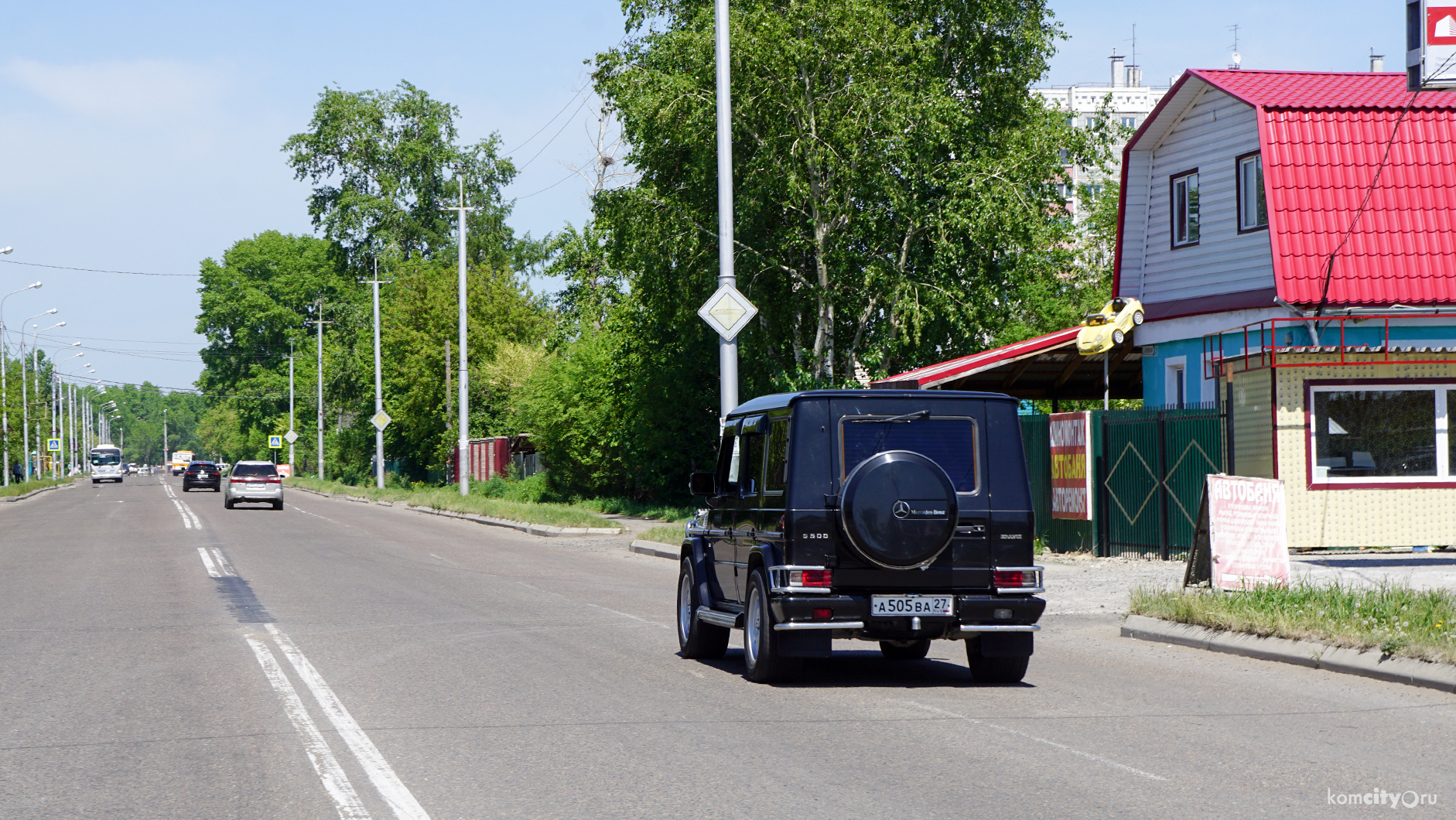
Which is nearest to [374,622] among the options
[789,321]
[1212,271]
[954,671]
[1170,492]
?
[954,671]

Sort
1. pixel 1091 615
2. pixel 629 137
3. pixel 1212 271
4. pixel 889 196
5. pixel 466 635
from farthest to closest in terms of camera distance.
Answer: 1. pixel 629 137
2. pixel 889 196
3. pixel 1212 271
4. pixel 1091 615
5. pixel 466 635

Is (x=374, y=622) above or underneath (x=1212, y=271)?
underneath

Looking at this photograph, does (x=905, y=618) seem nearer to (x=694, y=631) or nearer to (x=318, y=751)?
(x=694, y=631)

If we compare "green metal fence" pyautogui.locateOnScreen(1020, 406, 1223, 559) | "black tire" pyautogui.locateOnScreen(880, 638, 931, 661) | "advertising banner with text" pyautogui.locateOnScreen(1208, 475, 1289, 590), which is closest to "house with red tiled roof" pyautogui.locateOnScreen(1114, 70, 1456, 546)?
"green metal fence" pyautogui.locateOnScreen(1020, 406, 1223, 559)

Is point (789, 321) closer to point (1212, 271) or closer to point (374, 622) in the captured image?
point (1212, 271)

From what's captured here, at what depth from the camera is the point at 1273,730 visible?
846cm

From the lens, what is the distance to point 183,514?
42250 millimetres

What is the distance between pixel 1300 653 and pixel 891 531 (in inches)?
148

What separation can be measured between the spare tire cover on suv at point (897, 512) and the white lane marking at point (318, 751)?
367cm

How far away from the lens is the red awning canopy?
25125mm

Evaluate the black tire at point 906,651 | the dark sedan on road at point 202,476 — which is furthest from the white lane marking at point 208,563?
the dark sedan on road at point 202,476

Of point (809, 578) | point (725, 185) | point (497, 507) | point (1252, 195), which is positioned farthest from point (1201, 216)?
point (497, 507)

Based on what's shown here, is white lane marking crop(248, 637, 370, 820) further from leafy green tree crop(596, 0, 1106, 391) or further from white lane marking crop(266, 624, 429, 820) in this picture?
leafy green tree crop(596, 0, 1106, 391)

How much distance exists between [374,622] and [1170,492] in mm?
11329
